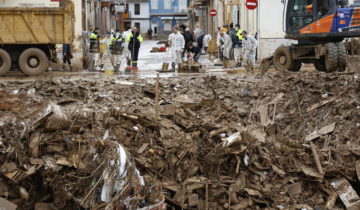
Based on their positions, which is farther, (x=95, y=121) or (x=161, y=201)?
(x=95, y=121)

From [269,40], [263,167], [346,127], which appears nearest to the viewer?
[263,167]

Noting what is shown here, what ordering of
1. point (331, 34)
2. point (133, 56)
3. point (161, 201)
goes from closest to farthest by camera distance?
1. point (161, 201)
2. point (331, 34)
3. point (133, 56)

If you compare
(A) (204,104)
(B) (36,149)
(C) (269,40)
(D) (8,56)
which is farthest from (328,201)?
(C) (269,40)

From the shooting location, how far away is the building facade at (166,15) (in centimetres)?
8406

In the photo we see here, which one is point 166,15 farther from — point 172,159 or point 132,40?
point 172,159

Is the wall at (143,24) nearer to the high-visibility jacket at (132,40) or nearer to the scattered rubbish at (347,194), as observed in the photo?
the high-visibility jacket at (132,40)

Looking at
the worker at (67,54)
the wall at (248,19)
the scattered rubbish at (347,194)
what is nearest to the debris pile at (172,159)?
the scattered rubbish at (347,194)

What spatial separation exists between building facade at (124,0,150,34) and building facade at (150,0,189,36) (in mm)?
796

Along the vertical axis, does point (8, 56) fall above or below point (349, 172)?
above

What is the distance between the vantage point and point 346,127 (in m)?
10.3

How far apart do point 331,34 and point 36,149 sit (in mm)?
11342

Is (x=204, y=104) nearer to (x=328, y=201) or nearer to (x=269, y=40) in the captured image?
(x=328, y=201)

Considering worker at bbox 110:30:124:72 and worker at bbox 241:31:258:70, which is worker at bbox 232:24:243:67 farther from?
worker at bbox 110:30:124:72

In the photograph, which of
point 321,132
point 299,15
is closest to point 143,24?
point 299,15
